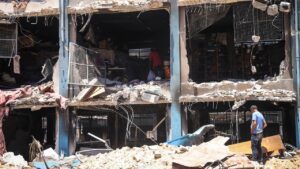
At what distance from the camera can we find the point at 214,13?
17812 mm

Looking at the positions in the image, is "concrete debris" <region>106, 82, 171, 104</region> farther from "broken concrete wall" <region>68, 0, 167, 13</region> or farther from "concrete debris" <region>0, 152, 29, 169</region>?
"concrete debris" <region>0, 152, 29, 169</region>

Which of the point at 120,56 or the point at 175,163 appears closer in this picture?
the point at 175,163

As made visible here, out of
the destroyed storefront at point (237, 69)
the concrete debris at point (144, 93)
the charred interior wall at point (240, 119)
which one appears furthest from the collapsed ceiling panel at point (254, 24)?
the charred interior wall at point (240, 119)

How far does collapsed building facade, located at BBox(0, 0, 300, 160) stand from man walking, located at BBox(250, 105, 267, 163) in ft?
6.99

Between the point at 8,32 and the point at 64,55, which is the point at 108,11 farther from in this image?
the point at 8,32

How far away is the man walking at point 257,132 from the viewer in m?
14.6

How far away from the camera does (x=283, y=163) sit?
48.7ft

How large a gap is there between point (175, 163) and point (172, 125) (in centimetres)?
477

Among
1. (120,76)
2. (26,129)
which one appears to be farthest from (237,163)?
(26,129)

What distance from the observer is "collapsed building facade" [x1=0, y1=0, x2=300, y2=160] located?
56.9ft

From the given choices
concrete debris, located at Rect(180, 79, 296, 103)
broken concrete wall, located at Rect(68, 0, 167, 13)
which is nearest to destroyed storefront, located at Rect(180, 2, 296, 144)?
concrete debris, located at Rect(180, 79, 296, 103)

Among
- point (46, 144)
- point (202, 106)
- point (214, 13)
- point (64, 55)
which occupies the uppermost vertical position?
point (214, 13)

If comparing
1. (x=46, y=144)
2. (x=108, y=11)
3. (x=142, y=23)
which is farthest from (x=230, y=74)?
(x=46, y=144)

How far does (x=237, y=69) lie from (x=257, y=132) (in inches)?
292
